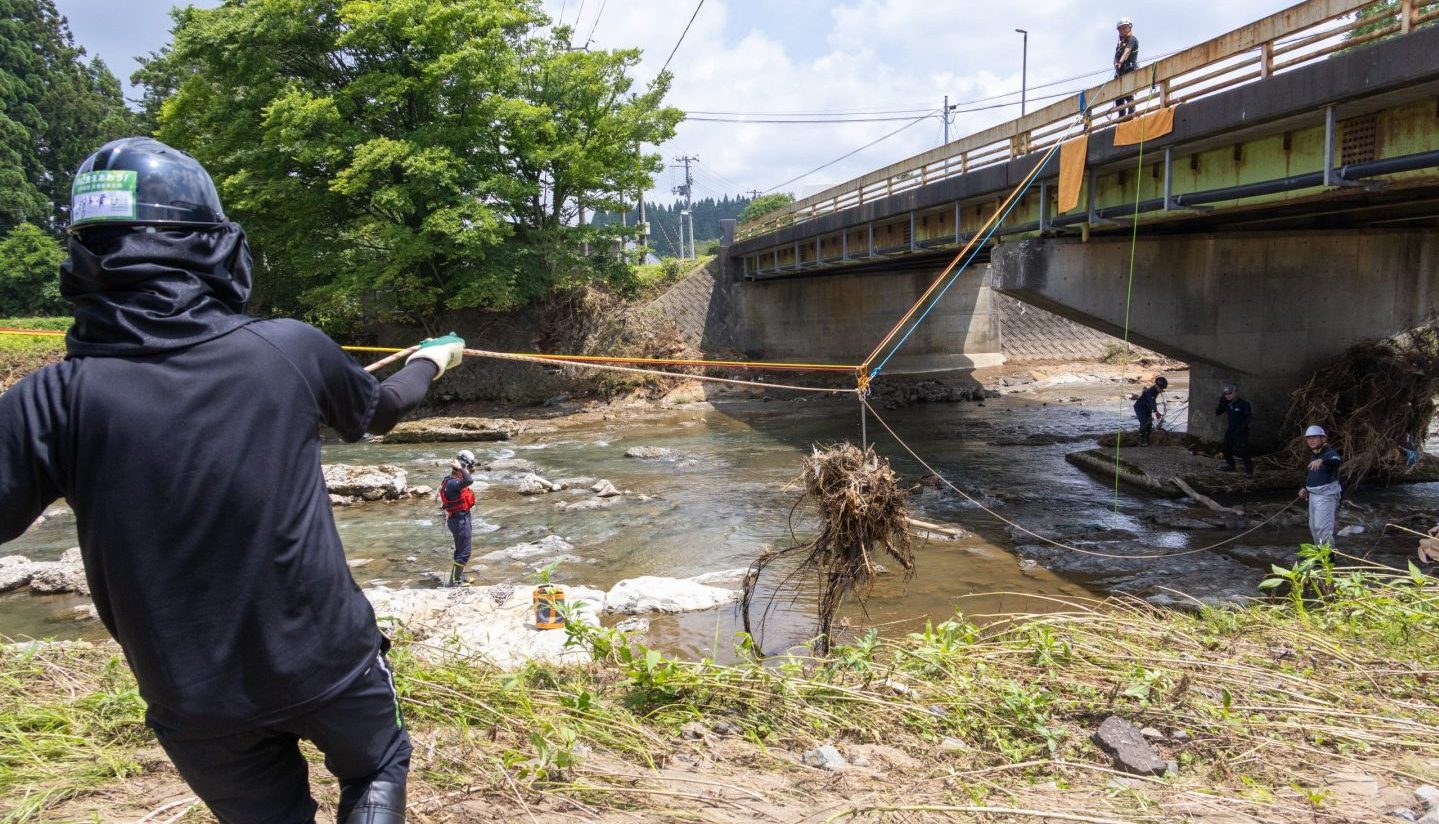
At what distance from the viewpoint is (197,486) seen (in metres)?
1.78

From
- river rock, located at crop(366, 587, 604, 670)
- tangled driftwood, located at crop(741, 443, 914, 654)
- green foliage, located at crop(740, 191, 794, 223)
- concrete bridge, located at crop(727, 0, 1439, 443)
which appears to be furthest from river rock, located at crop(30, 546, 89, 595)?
green foliage, located at crop(740, 191, 794, 223)

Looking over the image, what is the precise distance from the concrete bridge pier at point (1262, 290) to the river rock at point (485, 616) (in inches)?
425

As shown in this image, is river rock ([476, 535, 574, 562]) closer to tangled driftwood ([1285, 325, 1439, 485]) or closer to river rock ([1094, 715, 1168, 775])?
river rock ([1094, 715, 1168, 775])

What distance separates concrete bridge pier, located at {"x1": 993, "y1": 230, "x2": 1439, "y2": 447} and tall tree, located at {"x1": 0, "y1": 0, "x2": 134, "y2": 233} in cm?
5275

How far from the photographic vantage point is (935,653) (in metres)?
4.72

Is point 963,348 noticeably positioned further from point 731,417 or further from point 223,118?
point 223,118

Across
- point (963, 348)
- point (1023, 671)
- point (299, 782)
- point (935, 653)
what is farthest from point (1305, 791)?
point (963, 348)

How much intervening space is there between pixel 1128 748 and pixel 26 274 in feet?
168

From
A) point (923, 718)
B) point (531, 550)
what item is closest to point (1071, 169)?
point (531, 550)

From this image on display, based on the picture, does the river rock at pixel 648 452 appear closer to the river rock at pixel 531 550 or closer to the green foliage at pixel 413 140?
the river rock at pixel 531 550

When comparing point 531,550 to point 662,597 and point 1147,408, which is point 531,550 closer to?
point 662,597

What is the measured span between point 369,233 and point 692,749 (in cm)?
2519

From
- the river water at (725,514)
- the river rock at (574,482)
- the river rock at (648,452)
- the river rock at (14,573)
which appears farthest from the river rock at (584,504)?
the river rock at (14,573)

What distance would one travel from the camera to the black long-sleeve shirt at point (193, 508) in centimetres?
176
